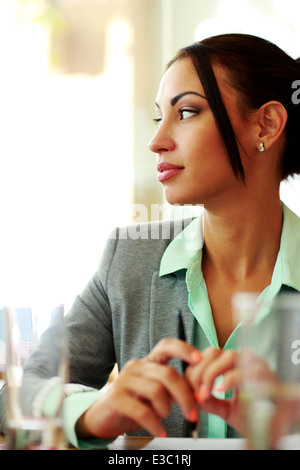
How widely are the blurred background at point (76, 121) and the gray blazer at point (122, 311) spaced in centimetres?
188

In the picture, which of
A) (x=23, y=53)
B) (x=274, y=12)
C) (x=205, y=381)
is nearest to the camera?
(x=205, y=381)

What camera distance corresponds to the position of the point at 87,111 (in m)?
3.33

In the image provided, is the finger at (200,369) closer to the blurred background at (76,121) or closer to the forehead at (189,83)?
the forehead at (189,83)

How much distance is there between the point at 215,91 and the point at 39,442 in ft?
2.60

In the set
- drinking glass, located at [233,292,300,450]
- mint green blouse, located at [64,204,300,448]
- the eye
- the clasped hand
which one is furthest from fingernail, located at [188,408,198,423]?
the eye

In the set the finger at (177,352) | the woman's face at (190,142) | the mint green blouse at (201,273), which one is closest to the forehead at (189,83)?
the woman's face at (190,142)

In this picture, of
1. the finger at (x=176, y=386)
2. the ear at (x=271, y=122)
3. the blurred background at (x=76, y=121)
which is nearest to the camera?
the finger at (x=176, y=386)

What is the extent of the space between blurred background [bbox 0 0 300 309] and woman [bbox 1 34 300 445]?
1.91m

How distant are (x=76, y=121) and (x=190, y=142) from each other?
2.31 metres

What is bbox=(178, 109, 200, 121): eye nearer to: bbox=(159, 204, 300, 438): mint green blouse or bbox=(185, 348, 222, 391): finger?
bbox=(159, 204, 300, 438): mint green blouse

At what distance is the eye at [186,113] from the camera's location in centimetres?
113

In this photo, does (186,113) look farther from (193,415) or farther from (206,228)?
(193,415)

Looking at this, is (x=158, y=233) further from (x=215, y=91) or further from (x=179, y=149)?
(x=215, y=91)

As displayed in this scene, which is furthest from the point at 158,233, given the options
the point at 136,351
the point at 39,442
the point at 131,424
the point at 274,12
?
the point at 274,12
